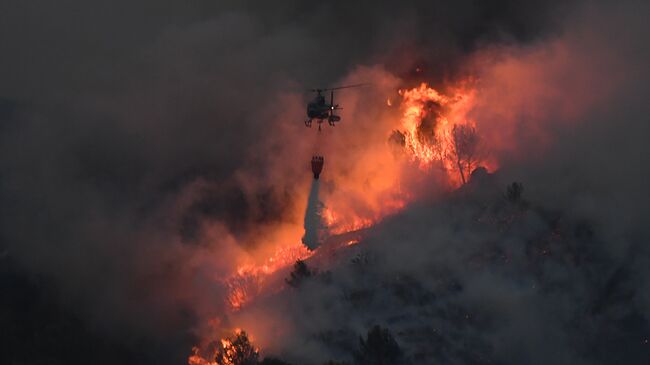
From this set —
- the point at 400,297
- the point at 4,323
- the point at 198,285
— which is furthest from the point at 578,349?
the point at 4,323

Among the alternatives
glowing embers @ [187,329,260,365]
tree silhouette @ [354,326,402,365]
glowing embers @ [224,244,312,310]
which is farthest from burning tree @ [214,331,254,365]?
tree silhouette @ [354,326,402,365]

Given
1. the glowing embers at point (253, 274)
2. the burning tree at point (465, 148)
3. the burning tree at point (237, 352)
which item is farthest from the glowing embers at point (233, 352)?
the burning tree at point (465, 148)

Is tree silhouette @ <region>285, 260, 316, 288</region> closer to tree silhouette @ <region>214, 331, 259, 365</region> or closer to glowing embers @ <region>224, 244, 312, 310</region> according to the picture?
glowing embers @ <region>224, 244, 312, 310</region>

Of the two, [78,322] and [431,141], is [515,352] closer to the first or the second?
[431,141]

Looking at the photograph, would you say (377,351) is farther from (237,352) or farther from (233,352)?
(233,352)

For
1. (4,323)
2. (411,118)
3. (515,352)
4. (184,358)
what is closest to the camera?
(515,352)

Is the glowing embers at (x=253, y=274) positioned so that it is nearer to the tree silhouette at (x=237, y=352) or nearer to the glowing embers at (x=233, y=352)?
the glowing embers at (x=233, y=352)

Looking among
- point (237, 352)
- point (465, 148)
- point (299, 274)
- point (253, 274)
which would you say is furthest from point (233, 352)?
point (465, 148)

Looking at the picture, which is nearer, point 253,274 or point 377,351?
point 377,351
